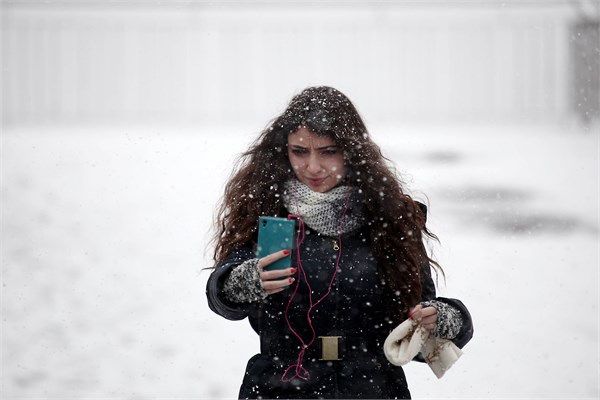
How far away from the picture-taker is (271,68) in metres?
14.4

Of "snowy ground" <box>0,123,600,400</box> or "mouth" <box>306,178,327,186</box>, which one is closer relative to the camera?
"mouth" <box>306,178,327,186</box>

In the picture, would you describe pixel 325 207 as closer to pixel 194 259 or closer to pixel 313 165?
pixel 313 165

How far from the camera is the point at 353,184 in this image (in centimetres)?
280

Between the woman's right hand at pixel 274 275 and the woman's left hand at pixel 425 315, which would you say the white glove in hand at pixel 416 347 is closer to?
the woman's left hand at pixel 425 315

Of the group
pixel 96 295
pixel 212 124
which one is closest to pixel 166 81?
pixel 212 124

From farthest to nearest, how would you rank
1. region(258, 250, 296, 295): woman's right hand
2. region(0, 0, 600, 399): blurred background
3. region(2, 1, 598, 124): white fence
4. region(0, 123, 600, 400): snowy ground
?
region(2, 1, 598, 124): white fence → region(0, 0, 600, 399): blurred background → region(0, 123, 600, 400): snowy ground → region(258, 250, 296, 295): woman's right hand

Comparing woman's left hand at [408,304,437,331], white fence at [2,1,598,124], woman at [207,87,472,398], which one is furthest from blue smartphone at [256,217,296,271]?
white fence at [2,1,598,124]

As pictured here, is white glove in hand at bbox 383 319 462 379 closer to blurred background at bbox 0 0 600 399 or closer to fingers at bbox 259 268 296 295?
fingers at bbox 259 268 296 295

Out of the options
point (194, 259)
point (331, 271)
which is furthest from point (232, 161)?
point (331, 271)

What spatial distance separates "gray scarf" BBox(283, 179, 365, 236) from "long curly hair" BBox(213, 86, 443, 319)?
0.04 meters

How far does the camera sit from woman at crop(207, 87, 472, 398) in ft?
8.53

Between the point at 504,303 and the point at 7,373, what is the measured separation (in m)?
3.86

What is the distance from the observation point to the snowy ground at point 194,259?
5.17 m

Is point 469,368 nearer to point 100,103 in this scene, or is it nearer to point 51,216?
point 51,216
